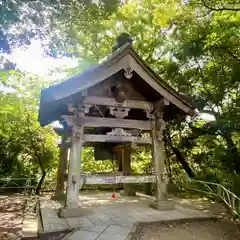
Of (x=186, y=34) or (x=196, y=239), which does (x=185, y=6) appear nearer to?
(x=186, y=34)

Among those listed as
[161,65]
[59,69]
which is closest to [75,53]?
[59,69]

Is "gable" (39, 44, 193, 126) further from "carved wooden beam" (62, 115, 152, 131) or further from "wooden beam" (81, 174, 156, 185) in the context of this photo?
"wooden beam" (81, 174, 156, 185)

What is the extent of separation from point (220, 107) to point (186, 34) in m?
3.79

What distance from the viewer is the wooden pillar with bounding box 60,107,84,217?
6047 millimetres

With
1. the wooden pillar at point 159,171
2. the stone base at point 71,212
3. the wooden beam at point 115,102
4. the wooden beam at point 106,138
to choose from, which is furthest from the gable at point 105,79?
the stone base at point 71,212

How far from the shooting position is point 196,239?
4.79m

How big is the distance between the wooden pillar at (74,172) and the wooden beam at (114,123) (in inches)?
10.9

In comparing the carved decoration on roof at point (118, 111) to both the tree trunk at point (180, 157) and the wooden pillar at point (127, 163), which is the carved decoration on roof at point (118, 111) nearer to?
the wooden pillar at point (127, 163)

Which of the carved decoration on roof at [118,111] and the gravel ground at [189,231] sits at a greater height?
the carved decoration on roof at [118,111]

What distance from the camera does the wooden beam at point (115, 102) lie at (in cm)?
679

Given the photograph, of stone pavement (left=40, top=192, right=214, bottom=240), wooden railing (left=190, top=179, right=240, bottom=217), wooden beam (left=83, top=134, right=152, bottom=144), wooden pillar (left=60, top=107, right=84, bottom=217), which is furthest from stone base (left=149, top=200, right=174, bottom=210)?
wooden pillar (left=60, top=107, right=84, bottom=217)

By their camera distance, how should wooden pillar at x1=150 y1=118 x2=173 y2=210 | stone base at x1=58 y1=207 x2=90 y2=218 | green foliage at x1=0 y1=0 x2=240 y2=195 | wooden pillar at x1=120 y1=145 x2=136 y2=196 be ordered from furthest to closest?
1. wooden pillar at x1=120 y1=145 x2=136 y2=196
2. green foliage at x1=0 y1=0 x2=240 y2=195
3. wooden pillar at x1=150 y1=118 x2=173 y2=210
4. stone base at x1=58 y1=207 x2=90 y2=218

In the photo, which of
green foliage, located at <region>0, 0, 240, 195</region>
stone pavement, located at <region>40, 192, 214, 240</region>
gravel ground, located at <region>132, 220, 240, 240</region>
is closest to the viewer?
stone pavement, located at <region>40, 192, 214, 240</region>

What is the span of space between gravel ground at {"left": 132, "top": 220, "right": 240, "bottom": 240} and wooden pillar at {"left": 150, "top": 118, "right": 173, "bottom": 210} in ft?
4.02
